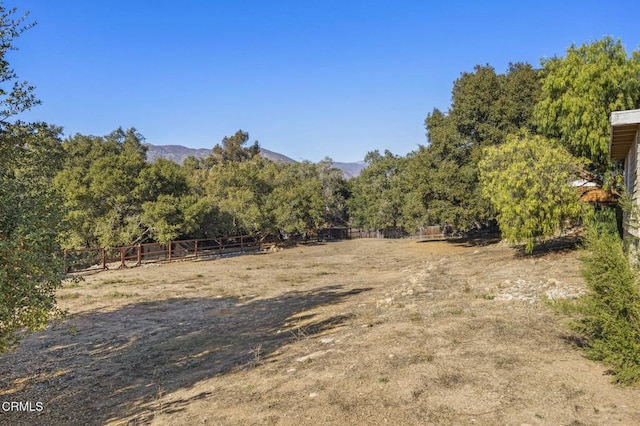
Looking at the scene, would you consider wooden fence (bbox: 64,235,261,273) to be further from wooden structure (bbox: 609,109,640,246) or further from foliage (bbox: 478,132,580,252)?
wooden structure (bbox: 609,109,640,246)

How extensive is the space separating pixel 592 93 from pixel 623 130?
7488 mm

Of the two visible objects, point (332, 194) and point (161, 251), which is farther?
point (332, 194)

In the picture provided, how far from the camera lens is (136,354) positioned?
8.34 meters

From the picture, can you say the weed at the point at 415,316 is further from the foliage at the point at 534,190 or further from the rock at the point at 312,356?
the foliage at the point at 534,190

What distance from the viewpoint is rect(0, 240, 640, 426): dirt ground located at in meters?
4.79

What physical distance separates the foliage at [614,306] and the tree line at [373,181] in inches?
283

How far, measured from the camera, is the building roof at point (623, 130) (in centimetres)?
772

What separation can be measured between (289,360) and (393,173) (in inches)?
2152

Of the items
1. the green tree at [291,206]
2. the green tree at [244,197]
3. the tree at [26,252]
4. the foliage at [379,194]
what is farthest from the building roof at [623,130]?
the foliage at [379,194]

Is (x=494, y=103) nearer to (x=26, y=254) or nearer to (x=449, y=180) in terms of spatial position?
(x=449, y=180)

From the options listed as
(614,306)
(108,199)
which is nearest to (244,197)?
(108,199)

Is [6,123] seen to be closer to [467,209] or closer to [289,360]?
[289,360]

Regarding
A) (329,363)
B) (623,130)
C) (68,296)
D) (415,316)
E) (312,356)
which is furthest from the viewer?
(68,296)

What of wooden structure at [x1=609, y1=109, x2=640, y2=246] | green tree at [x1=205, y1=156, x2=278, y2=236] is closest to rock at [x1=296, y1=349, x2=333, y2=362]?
wooden structure at [x1=609, y1=109, x2=640, y2=246]
